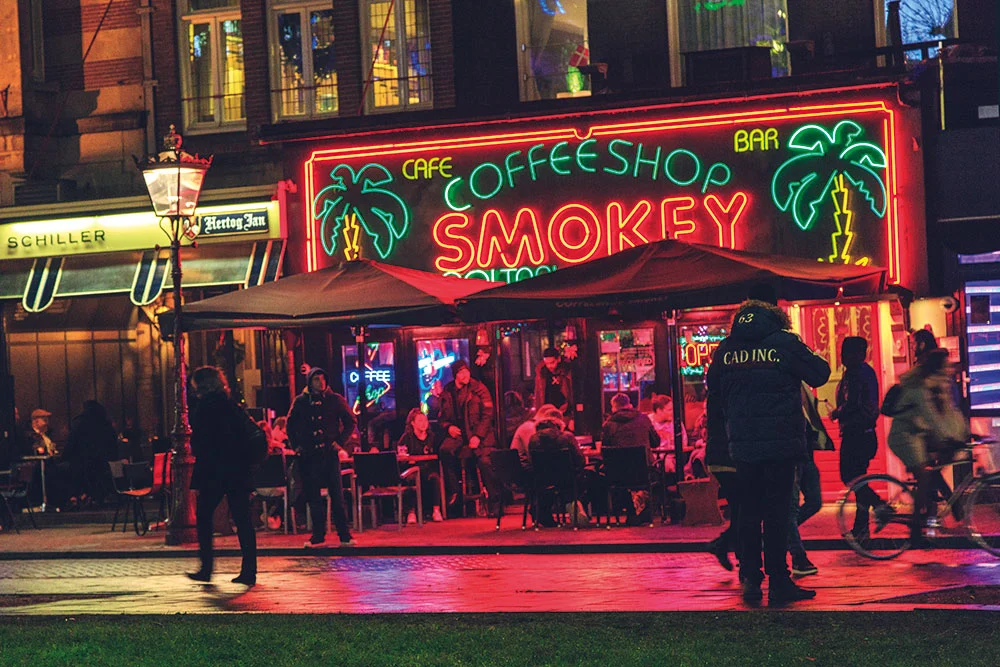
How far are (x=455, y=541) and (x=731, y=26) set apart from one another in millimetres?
7997

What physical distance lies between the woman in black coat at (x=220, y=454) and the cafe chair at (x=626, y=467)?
4.37m

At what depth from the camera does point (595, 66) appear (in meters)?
19.1

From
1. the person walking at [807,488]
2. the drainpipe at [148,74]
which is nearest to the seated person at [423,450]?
the person walking at [807,488]

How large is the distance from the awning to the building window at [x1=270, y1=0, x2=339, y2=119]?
1.98 m

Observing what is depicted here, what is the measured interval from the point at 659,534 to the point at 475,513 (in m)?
3.49

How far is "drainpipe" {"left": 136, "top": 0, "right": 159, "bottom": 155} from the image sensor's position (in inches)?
838

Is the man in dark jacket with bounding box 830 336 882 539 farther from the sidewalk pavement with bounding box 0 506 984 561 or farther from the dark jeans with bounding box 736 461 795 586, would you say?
the dark jeans with bounding box 736 461 795 586

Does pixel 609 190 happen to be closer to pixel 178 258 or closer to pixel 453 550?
pixel 178 258

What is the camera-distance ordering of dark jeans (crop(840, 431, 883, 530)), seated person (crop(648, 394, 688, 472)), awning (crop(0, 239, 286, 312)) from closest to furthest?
dark jeans (crop(840, 431, 883, 530)) → seated person (crop(648, 394, 688, 472)) → awning (crop(0, 239, 286, 312))

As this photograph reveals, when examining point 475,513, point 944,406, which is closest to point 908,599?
point 944,406

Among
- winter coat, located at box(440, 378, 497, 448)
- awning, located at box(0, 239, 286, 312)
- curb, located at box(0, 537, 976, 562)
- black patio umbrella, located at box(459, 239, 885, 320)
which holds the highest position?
awning, located at box(0, 239, 286, 312)

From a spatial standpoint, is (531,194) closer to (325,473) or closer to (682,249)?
(682,249)

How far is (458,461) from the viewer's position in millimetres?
17109

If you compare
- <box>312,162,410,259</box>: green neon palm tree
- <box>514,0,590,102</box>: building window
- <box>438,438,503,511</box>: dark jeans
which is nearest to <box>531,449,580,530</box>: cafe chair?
<box>438,438,503,511</box>: dark jeans
